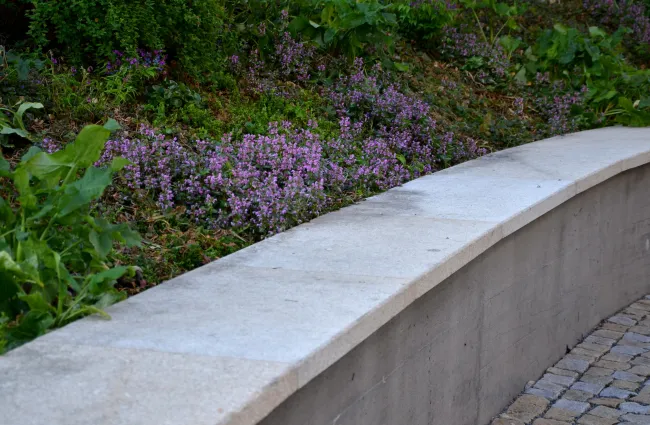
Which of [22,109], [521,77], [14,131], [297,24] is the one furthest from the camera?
[521,77]

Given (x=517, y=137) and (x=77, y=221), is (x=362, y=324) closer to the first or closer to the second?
(x=77, y=221)

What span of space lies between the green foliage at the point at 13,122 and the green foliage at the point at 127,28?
0.64 metres

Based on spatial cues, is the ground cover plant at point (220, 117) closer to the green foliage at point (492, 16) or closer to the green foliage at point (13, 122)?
the green foliage at point (13, 122)

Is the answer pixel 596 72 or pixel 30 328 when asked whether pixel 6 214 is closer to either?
pixel 30 328

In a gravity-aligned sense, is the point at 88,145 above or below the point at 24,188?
above

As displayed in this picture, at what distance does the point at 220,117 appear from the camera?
16.1 ft

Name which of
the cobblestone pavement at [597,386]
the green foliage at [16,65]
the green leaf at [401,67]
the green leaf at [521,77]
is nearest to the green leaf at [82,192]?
the green foliage at [16,65]

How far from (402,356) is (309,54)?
10.7ft

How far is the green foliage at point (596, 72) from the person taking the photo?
23.0 feet

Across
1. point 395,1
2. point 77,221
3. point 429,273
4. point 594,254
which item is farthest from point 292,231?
point 395,1

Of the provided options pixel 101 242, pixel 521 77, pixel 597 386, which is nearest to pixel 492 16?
pixel 521 77

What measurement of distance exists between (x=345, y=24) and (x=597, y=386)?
2829 mm

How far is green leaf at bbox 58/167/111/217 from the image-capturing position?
279 centimetres

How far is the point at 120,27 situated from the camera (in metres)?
4.67
